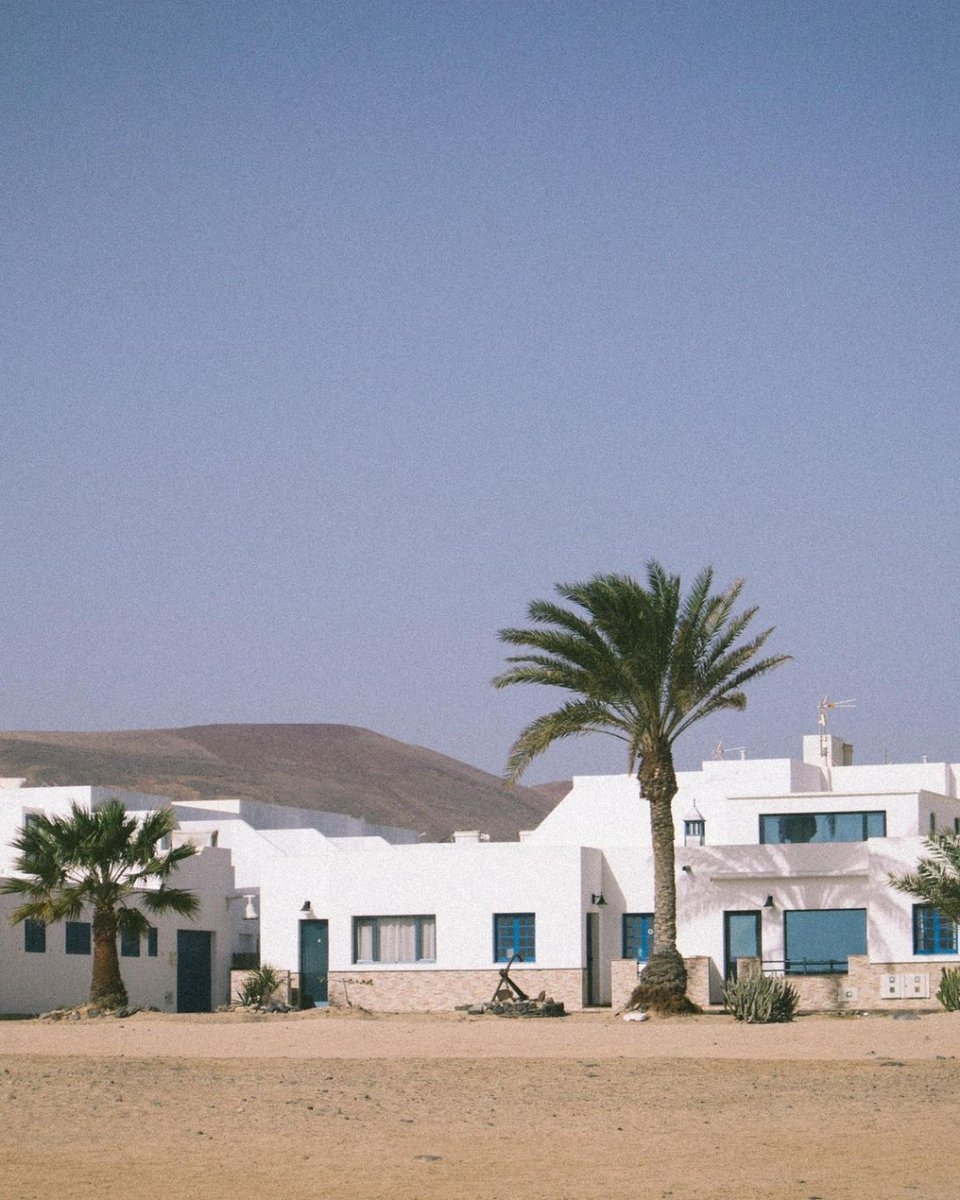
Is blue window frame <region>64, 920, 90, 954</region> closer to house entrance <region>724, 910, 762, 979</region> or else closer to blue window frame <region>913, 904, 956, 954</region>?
house entrance <region>724, 910, 762, 979</region>

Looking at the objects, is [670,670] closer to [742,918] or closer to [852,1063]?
[742,918]

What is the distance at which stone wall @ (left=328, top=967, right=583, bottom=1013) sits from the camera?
39312mm

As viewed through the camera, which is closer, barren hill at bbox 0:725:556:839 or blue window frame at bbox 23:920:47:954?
blue window frame at bbox 23:920:47:954

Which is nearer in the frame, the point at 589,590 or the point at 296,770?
the point at 589,590

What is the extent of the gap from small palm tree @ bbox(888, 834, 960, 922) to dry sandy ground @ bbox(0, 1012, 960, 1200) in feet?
16.3

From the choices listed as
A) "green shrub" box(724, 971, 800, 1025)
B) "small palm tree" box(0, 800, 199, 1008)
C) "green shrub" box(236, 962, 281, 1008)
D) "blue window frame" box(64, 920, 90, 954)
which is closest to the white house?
"green shrub" box(236, 962, 281, 1008)

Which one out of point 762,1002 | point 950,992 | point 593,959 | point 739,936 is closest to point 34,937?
point 593,959

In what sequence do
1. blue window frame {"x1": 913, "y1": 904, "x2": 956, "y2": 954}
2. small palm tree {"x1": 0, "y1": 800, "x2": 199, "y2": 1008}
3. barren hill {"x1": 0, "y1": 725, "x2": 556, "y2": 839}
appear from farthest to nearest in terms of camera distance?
barren hill {"x1": 0, "y1": 725, "x2": 556, "y2": 839} < blue window frame {"x1": 913, "y1": 904, "x2": 956, "y2": 954} < small palm tree {"x1": 0, "y1": 800, "x2": 199, "y2": 1008}

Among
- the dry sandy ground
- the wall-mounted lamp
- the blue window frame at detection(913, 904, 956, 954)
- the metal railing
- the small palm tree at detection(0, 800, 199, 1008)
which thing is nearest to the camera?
the dry sandy ground

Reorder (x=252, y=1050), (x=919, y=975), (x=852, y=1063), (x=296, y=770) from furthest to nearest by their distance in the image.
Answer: (x=296, y=770), (x=919, y=975), (x=252, y=1050), (x=852, y=1063)

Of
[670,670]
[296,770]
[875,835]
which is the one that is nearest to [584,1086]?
[670,670]

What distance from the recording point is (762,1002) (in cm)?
3089

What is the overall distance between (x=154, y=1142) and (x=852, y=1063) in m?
10.4

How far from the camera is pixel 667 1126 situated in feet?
57.2
